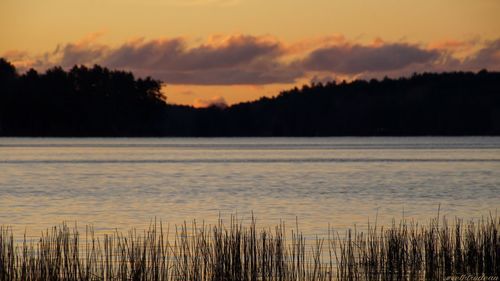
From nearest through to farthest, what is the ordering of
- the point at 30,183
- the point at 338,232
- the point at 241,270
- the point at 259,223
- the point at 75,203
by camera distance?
the point at 241,270 → the point at 338,232 → the point at 259,223 → the point at 75,203 → the point at 30,183

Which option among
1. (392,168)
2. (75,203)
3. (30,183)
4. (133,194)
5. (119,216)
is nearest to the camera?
(119,216)

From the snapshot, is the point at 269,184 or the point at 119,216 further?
the point at 269,184

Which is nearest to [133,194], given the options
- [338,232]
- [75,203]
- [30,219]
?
[75,203]

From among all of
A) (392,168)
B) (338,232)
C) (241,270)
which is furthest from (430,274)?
(392,168)

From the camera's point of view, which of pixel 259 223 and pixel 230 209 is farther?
pixel 230 209

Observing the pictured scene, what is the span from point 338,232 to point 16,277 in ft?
57.3

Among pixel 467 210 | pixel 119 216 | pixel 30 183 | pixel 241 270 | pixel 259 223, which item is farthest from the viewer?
pixel 30 183

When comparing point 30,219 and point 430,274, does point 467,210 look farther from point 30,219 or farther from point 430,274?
point 430,274

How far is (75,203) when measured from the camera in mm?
48719

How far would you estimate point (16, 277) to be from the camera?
1852 centimetres

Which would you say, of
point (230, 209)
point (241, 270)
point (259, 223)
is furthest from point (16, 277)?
point (230, 209)

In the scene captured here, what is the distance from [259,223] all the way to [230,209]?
866 cm

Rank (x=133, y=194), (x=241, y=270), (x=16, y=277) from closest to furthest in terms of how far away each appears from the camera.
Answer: (x=16, y=277), (x=241, y=270), (x=133, y=194)

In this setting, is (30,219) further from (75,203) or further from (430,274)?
(430,274)
